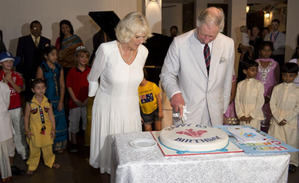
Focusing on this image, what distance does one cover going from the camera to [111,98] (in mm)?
2482

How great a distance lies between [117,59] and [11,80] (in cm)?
184

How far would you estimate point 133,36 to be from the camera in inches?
92.2

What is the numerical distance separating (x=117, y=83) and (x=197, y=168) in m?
1.22

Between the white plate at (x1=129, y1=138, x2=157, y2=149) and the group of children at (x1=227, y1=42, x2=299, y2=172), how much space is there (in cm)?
240

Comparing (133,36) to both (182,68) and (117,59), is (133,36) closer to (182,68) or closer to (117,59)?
(117,59)

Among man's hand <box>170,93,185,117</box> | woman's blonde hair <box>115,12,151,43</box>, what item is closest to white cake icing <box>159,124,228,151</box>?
man's hand <box>170,93,185,117</box>

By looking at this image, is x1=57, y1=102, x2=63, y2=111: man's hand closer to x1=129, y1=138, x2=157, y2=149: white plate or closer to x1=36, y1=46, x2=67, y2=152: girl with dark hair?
x1=36, y1=46, x2=67, y2=152: girl with dark hair

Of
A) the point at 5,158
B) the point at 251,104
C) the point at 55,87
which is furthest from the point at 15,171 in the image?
the point at 251,104

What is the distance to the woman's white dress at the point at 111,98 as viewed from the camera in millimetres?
2422

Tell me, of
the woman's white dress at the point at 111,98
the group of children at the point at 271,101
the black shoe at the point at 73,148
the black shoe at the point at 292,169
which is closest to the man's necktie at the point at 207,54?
the woman's white dress at the point at 111,98

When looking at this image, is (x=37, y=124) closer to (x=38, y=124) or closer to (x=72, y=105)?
(x=38, y=124)

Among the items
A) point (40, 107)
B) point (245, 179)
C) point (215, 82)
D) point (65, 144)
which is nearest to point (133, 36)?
point (215, 82)

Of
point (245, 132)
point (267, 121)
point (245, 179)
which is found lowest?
point (267, 121)

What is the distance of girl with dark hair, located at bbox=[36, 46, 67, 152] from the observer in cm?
386
